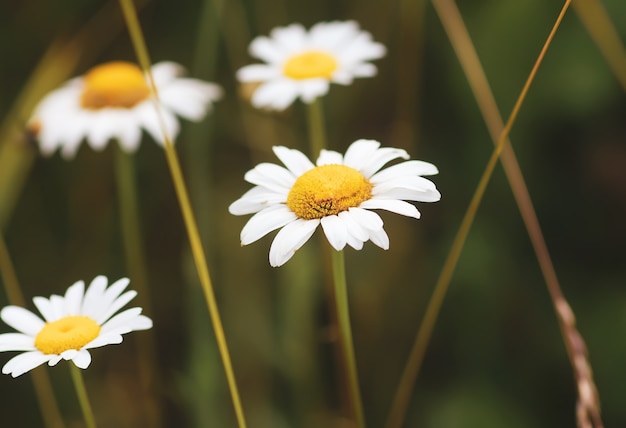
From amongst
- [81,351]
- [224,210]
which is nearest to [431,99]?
[224,210]

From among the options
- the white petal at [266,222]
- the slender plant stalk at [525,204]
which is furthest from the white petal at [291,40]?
the white petal at [266,222]

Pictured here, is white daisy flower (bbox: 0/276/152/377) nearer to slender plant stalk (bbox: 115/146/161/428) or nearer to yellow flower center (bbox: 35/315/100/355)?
yellow flower center (bbox: 35/315/100/355)

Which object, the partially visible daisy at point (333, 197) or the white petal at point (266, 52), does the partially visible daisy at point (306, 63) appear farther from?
the partially visible daisy at point (333, 197)

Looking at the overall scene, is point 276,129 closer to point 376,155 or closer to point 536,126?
point 536,126

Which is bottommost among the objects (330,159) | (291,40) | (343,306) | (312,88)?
(343,306)

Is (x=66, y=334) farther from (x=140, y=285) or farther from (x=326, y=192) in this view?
(x=140, y=285)

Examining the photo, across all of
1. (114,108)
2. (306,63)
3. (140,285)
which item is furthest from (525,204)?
(114,108)
